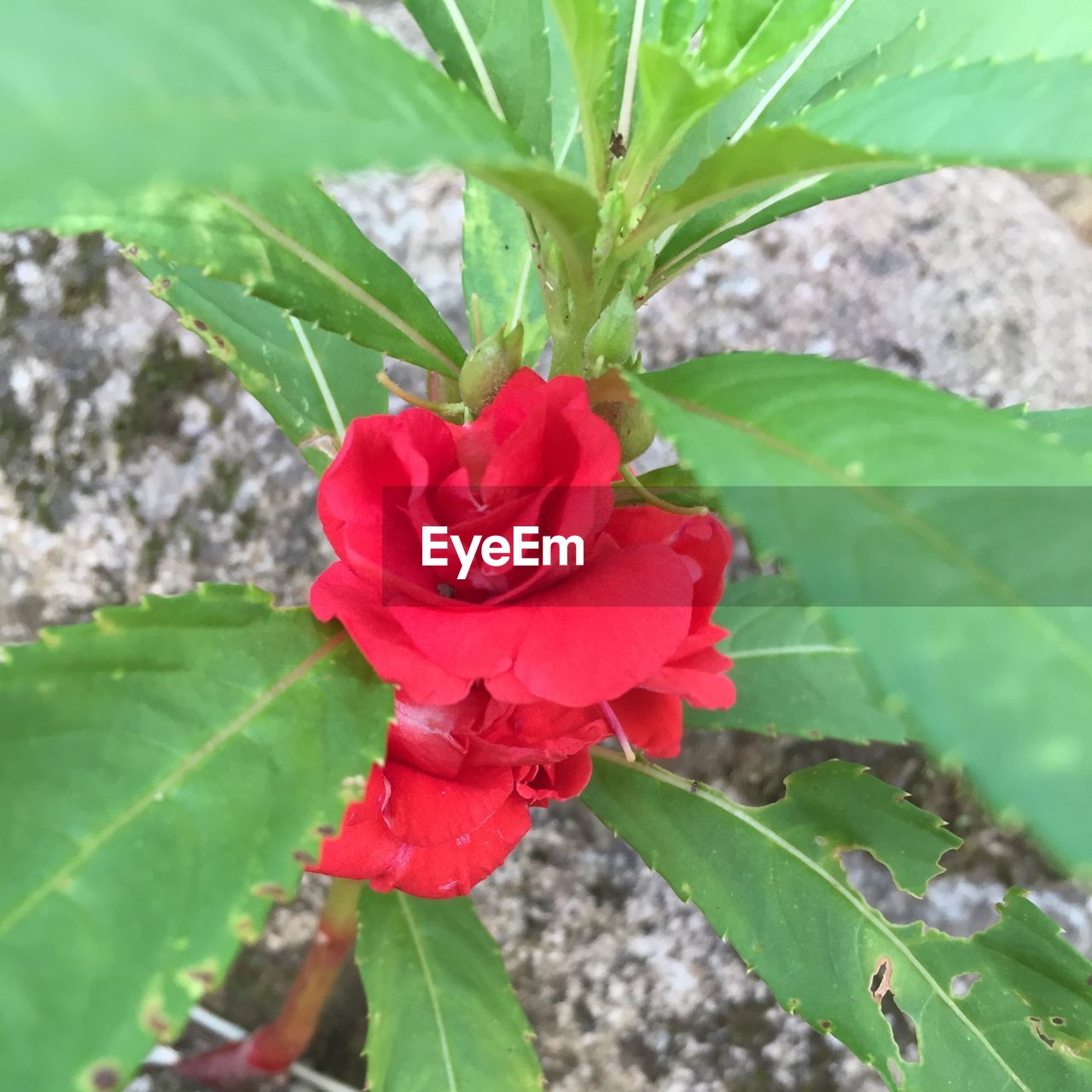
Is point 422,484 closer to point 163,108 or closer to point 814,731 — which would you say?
point 163,108

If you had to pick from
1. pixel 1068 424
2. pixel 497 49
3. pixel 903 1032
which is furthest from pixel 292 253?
pixel 903 1032

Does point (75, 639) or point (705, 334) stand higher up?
point (705, 334)

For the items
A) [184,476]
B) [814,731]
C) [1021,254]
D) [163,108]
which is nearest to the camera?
[163,108]

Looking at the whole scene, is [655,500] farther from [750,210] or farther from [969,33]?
[969,33]

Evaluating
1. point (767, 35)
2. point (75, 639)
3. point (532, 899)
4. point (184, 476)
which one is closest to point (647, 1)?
point (767, 35)

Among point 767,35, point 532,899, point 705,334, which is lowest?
point 532,899

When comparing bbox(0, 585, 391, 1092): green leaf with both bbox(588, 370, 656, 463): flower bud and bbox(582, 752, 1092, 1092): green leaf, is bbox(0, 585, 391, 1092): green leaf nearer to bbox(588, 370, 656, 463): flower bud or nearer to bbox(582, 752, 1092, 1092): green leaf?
bbox(588, 370, 656, 463): flower bud
